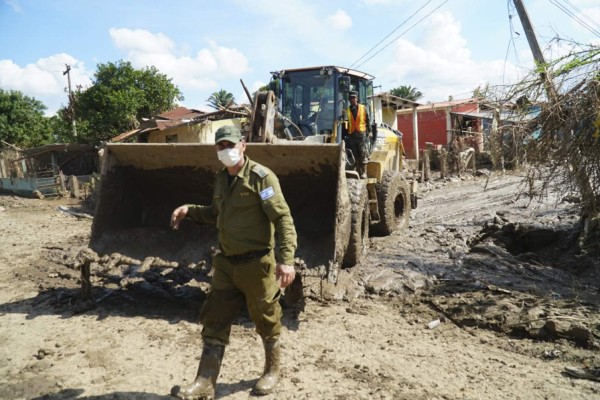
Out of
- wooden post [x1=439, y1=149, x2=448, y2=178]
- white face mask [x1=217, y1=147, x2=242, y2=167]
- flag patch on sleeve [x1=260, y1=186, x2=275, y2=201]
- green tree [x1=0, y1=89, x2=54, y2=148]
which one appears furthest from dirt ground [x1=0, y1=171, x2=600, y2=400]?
green tree [x1=0, y1=89, x2=54, y2=148]

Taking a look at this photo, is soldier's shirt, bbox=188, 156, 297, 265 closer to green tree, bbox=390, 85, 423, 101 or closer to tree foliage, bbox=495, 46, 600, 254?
tree foliage, bbox=495, 46, 600, 254

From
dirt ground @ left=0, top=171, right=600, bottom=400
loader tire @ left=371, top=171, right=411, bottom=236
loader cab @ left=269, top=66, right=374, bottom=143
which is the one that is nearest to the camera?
dirt ground @ left=0, top=171, right=600, bottom=400

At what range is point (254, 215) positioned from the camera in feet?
10.3

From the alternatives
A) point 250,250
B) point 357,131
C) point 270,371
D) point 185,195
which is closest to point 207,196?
point 185,195

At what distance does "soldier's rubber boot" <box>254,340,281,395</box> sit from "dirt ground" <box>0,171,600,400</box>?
4.4 inches

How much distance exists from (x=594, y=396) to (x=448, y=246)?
437 cm

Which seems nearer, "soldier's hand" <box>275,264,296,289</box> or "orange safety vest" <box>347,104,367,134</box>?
"soldier's hand" <box>275,264,296,289</box>

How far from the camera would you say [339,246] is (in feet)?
15.4

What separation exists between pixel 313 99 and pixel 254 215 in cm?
454

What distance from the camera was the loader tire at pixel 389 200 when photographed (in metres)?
7.75

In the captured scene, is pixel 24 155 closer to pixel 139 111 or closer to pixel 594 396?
pixel 139 111

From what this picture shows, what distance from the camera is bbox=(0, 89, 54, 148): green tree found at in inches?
1056

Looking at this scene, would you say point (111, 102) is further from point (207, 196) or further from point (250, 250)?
point (250, 250)

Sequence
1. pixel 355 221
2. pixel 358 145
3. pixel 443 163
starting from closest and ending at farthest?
pixel 355 221 → pixel 358 145 → pixel 443 163
